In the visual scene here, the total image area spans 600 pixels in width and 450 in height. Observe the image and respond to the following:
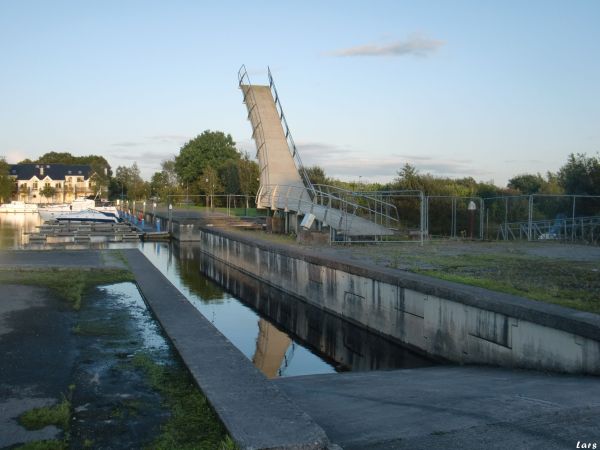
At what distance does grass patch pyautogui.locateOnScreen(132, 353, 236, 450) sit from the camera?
5379 millimetres

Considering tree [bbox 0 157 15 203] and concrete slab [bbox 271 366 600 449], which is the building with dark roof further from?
concrete slab [bbox 271 366 600 449]

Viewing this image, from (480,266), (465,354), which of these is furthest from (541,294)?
(480,266)

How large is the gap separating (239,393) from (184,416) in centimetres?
65

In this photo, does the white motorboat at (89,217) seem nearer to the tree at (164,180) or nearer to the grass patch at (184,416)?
the tree at (164,180)

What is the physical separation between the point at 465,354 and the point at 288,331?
21.1ft

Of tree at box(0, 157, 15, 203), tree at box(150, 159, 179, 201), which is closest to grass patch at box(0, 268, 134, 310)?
tree at box(150, 159, 179, 201)

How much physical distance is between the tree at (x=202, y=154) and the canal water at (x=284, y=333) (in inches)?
3118

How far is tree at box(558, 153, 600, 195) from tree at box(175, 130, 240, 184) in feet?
243

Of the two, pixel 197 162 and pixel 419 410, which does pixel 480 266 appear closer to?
pixel 419 410

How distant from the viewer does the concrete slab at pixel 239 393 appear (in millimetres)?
5191

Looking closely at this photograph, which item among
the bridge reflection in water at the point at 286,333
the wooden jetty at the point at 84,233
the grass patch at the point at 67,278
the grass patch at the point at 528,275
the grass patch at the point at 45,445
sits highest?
the grass patch at the point at 528,275

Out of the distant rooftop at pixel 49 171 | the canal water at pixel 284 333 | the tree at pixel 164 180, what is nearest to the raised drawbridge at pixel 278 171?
the canal water at pixel 284 333

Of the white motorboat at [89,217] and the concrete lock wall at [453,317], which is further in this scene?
the white motorboat at [89,217]

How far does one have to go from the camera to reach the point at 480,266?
16.8m
